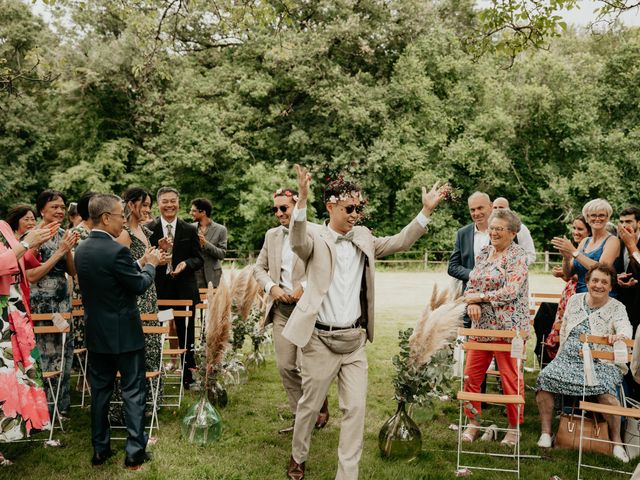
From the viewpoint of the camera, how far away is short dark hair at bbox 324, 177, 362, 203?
4.29 metres

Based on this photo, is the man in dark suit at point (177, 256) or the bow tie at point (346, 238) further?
the man in dark suit at point (177, 256)

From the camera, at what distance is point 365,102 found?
27391mm

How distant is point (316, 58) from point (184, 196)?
366 inches

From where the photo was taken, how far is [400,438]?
4.98 m

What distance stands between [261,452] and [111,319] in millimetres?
1779

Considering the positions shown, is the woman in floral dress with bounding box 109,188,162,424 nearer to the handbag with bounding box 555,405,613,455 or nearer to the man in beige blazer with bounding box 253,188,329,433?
the man in beige blazer with bounding box 253,188,329,433

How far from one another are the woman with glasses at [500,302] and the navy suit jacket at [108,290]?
9.65 ft

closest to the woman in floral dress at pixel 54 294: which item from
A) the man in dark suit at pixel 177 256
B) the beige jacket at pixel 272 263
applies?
the man in dark suit at pixel 177 256

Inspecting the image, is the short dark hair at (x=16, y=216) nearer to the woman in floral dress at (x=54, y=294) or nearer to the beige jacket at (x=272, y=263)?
the woman in floral dress at (x=54, y=294)

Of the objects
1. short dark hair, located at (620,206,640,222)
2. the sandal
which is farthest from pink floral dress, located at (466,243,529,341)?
short dark hair, located at (620,206,640,222)

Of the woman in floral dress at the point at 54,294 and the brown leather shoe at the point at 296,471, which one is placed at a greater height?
the woman in floral dress at the point at 54,294

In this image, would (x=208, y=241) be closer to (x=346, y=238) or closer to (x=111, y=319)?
(x=111, y=319)

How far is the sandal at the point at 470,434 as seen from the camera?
5.50m

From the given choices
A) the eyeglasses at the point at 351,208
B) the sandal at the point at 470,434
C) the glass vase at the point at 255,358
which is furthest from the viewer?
the glass vase at the point at 255,358
